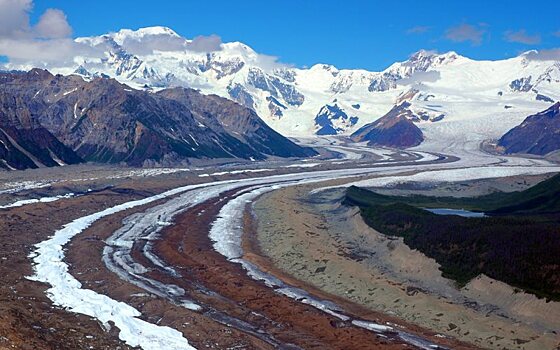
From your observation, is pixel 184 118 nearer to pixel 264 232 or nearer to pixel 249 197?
pixel 249 197

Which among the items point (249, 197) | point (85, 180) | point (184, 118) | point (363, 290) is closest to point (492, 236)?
point (363, 290)

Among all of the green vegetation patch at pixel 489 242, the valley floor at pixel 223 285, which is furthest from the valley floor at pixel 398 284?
the green vegetation patch at pixel 489 242

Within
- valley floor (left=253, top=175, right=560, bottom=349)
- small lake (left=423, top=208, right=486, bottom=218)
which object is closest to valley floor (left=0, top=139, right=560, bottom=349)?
valley floor (left=253, top=175, right=560, bottom=349)

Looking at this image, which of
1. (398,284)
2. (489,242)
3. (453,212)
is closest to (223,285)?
(398,284)

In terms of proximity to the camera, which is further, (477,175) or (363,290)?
(477,175)

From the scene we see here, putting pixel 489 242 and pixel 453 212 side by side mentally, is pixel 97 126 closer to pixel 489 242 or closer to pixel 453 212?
pixel 453 212

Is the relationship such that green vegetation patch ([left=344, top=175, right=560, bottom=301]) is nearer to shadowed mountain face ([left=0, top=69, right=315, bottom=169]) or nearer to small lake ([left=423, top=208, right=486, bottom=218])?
small lake ([left=423, top=208, right=486, bottom=218])

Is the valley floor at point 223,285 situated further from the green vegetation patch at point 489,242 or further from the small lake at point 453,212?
the small lake at point 453,212

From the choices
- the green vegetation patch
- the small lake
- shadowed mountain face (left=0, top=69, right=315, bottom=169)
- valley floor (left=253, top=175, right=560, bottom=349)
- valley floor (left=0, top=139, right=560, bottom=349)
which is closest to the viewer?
valley floor (left=0, top=139, right=560, bottom=349)
